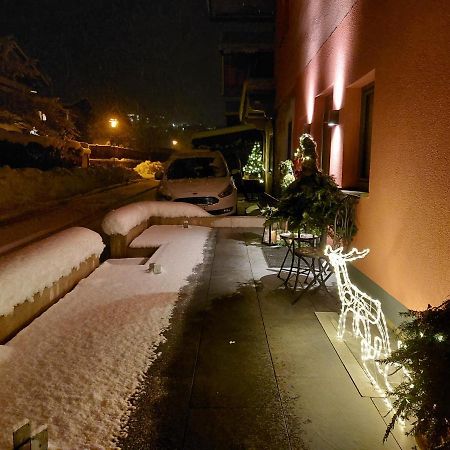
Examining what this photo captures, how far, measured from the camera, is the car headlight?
10.2 m

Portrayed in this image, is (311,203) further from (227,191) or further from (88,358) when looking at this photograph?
(227,191)

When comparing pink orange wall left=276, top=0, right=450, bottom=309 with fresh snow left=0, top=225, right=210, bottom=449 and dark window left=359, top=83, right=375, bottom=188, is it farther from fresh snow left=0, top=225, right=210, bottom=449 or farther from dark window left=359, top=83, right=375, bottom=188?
fresh snow left=0, top=225, right=210, bottom=449

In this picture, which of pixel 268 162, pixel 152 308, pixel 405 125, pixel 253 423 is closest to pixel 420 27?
pixel 405 125

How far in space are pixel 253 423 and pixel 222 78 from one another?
17940 millimetres

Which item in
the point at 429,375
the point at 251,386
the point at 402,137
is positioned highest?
the point at 402,137

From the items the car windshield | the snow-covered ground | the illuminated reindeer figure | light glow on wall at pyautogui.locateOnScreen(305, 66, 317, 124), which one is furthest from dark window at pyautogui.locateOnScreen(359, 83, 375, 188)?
the snow-covered ground

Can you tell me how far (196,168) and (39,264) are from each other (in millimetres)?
7424

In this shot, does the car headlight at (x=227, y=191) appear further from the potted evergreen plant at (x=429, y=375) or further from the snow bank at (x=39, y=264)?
the potted evergreen plant at (x=429, y=375)

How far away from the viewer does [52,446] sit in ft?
7.68

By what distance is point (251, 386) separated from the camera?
3066 mm

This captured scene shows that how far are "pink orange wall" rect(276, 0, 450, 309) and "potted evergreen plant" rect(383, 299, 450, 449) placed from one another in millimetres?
1118

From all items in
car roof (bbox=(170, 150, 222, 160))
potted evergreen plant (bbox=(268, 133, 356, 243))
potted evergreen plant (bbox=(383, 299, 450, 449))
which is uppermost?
car roof (bbox=(170, 150, 222, 160))

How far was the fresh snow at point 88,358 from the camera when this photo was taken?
260 cm

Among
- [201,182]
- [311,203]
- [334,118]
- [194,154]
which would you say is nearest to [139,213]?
[201,182]
